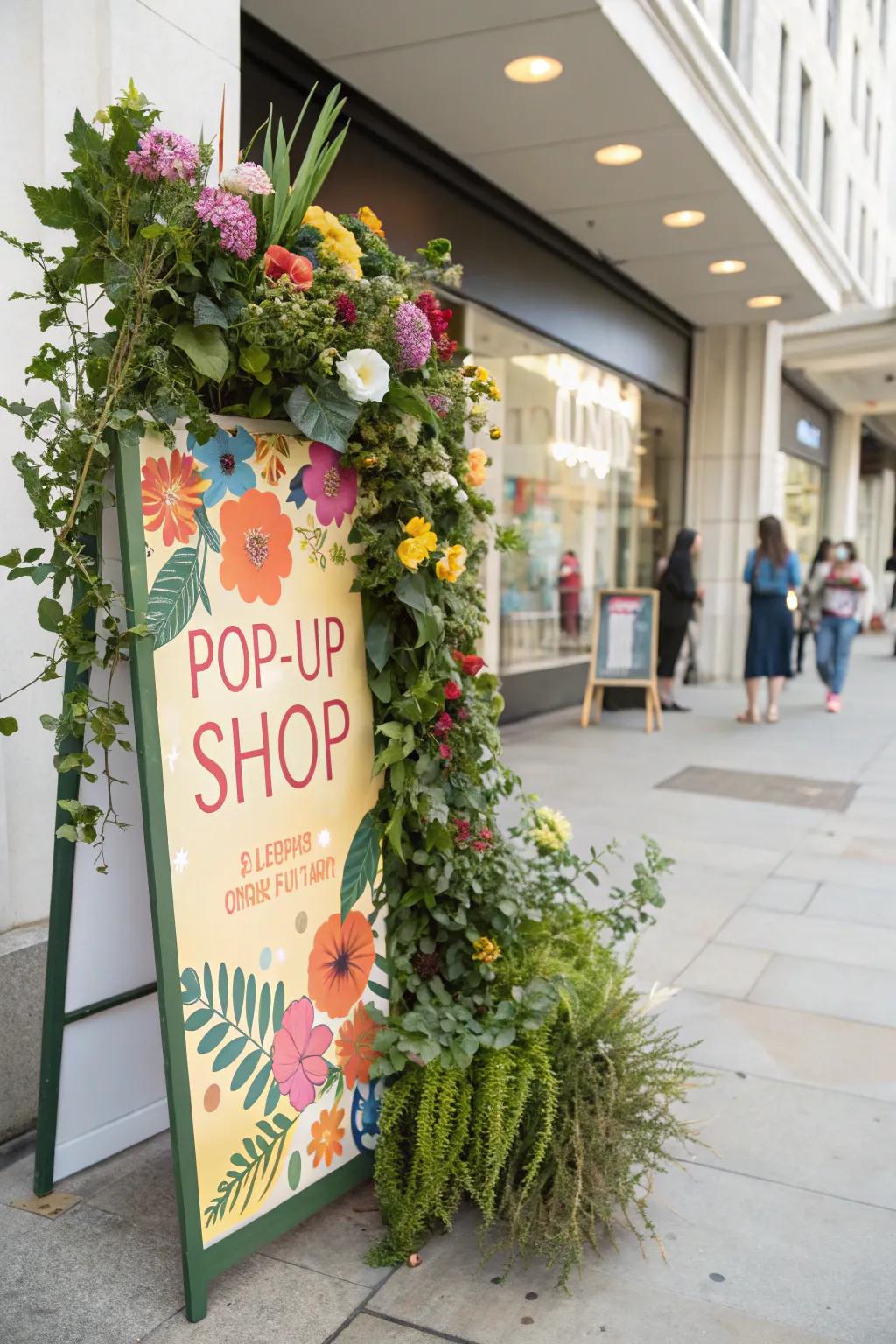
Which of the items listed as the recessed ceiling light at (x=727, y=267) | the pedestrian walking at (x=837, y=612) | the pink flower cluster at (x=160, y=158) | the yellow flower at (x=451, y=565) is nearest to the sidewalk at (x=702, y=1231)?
the yellow flower at (x=451, y=565)

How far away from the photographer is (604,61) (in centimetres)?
595

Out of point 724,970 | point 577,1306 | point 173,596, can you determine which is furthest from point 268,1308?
point 724,970

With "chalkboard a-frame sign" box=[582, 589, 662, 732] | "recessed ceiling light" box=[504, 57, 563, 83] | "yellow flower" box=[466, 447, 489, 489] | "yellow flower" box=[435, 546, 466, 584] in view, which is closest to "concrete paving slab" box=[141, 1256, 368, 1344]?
"yellow flower" box=[435, 546, 466, 584]

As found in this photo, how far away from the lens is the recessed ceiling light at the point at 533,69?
234 inches

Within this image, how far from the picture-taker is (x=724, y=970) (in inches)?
167

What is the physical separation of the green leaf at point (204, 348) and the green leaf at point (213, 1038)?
133cm

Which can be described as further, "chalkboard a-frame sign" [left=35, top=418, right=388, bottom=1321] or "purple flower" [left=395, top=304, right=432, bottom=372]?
"purple flower" [left=395, top=304, right=432, bottom=372]

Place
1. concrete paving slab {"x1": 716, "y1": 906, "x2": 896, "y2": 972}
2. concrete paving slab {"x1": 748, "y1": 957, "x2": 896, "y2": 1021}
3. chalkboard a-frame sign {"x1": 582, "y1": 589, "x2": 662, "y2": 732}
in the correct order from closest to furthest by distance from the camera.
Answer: concrete paving slab {"x1": 748, "y1": 957, "x2": 896, "y2": 1021} < concrete paving slab {"x1": 716, "y1": 906, "x2": 896, "y2": 972} < chalkboard a-frame sign {"x1": 582, "y1": 589, "x2": 662, "y2": 732}

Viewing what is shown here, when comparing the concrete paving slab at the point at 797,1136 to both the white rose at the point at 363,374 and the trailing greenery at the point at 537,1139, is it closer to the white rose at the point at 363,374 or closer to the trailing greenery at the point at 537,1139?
the trailing greenery at the point at 537,1139

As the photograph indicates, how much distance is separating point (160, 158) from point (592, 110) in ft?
17.8

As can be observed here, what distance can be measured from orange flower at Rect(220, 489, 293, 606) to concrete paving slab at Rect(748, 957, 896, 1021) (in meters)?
2.58

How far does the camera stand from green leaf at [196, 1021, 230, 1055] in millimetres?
2204

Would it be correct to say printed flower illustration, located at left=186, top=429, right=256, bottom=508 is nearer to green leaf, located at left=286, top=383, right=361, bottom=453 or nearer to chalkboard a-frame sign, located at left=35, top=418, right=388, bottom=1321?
chalkboard a-frame sign, located at left=35, top=418, right=388, bottom=1321

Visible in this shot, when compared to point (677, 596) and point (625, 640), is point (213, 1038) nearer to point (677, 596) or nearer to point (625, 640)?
point (625, 640)
